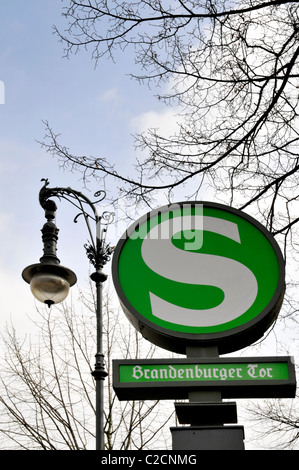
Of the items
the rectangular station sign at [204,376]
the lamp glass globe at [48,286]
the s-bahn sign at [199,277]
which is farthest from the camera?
the lamp glass globe at [48,286]

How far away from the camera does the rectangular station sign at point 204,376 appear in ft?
11.2

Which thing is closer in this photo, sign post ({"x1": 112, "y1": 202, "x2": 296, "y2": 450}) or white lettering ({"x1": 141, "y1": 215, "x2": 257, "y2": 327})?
sign post ({"x1": 112, "y1": 202, "x2": 296, "y2": 450})

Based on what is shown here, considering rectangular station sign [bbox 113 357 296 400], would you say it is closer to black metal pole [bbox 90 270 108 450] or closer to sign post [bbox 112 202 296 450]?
sign post [bbox 112 202 296 450]

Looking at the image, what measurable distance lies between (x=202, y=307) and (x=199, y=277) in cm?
22

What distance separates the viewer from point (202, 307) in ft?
12.7

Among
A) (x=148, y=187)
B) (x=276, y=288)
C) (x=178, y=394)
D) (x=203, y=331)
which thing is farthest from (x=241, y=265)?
(x=148, y=187)

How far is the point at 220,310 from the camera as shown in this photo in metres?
3.88

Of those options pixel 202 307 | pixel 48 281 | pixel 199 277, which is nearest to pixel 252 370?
pixel 202 307

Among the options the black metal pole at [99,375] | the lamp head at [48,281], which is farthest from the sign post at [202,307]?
the black metal pole at [99,375]

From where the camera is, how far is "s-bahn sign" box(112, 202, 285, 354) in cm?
379

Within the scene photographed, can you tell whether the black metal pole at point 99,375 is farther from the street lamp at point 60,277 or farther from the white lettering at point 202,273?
the white lettering at point 202,273

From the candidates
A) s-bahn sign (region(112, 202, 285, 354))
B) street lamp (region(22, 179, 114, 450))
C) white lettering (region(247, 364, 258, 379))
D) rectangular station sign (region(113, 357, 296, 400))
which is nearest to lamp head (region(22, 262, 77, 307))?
street lamp (region(22, 179, 114, 450))

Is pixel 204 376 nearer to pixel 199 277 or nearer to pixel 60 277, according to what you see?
pixel 199 277
